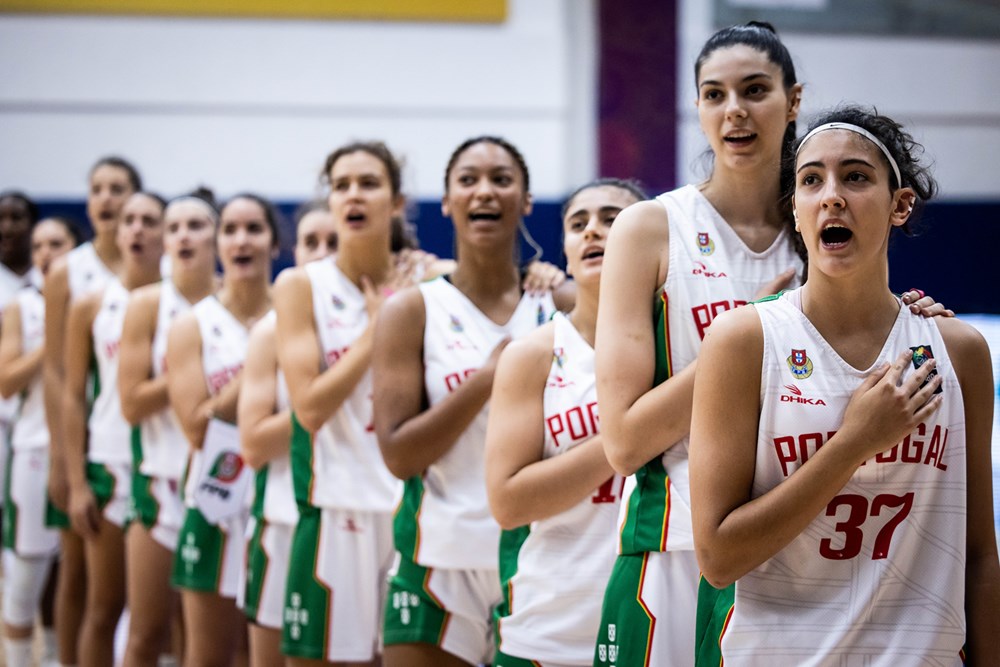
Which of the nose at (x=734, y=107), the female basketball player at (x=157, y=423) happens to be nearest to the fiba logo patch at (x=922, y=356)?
the nose at (x=734, y=107)

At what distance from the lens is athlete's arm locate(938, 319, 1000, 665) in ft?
6.86

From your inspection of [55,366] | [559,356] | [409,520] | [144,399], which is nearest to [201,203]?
[144,399]

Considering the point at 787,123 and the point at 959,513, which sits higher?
the point at 787,123

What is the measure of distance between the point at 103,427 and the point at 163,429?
0.51 m

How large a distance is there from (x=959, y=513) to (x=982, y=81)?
8576 mm

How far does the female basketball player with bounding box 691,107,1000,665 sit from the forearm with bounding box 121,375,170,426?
10.6 feet

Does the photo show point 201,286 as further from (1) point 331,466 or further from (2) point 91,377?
(1) point 331,466

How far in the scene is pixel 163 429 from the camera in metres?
4.99

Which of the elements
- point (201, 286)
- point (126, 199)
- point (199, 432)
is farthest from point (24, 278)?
point (199, 432)

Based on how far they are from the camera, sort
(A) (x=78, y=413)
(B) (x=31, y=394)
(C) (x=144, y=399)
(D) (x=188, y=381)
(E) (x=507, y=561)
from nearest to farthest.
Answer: (E) (x=507, y=561) < (D) (x=188, y=381) < (C) (x=144, y=399) < (A) (x=78, y=413) < (B) (x=31, y=394)

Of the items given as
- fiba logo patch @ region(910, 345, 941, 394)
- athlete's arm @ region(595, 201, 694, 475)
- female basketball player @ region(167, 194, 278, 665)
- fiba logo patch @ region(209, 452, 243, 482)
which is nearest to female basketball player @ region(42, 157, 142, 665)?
female basketball player @ region(167, 194, 278, 665)

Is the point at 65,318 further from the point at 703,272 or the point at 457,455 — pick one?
the point at 703,272

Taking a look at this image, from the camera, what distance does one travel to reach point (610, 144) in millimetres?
9047

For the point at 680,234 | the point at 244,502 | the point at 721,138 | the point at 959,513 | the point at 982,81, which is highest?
the point at 982,81
